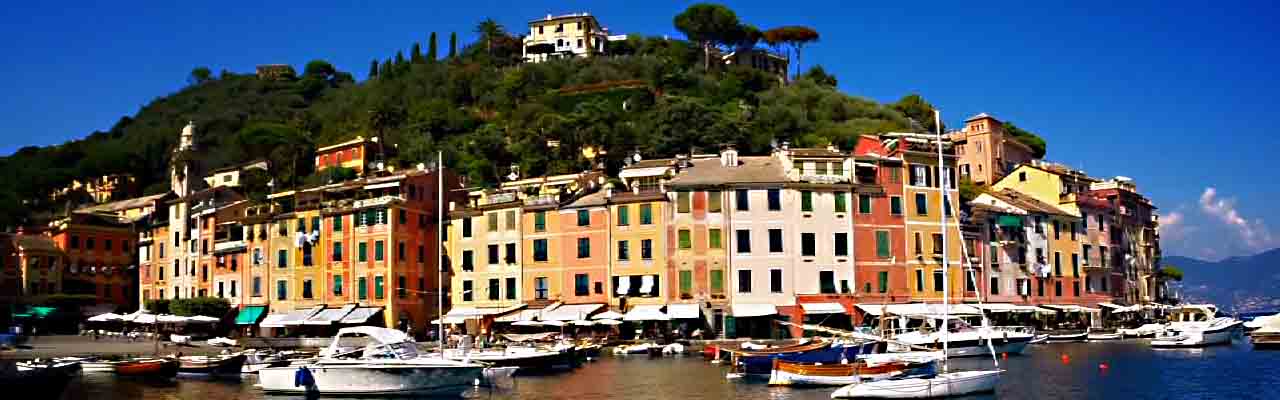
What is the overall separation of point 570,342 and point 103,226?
52.0m

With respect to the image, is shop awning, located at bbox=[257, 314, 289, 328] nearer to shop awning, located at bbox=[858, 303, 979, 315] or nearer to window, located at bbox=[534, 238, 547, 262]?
window, located at bbox=[534, 238, 547, 262]

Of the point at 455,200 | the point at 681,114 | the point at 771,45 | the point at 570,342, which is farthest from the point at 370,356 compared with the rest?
the point at 771,45

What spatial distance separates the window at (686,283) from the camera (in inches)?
2665

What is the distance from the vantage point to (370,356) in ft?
134

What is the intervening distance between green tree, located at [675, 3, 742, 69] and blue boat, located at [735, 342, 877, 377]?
95.9 meters

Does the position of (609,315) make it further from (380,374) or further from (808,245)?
(380,374)

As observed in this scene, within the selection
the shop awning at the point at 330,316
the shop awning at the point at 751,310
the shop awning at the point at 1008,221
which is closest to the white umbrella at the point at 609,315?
the shop awning at the point at 751,310

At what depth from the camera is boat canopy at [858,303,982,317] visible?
218 feet

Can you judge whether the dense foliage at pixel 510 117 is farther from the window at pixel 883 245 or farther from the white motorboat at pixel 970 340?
the white motorboat at pixel 970 340

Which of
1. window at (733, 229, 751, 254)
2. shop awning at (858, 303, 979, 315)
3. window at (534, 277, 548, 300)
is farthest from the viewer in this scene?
window at (534, 277, 548, 300)

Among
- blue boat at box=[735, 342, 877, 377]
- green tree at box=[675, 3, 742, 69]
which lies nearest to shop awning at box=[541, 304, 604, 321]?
Result: blue boat at box=[735, 342, 877, 377]

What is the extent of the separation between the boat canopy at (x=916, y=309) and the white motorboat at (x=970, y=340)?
1.22 meters

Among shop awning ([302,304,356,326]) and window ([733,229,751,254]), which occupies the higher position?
→ window ([733,229,751,254])

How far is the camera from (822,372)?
43125 millimetres
